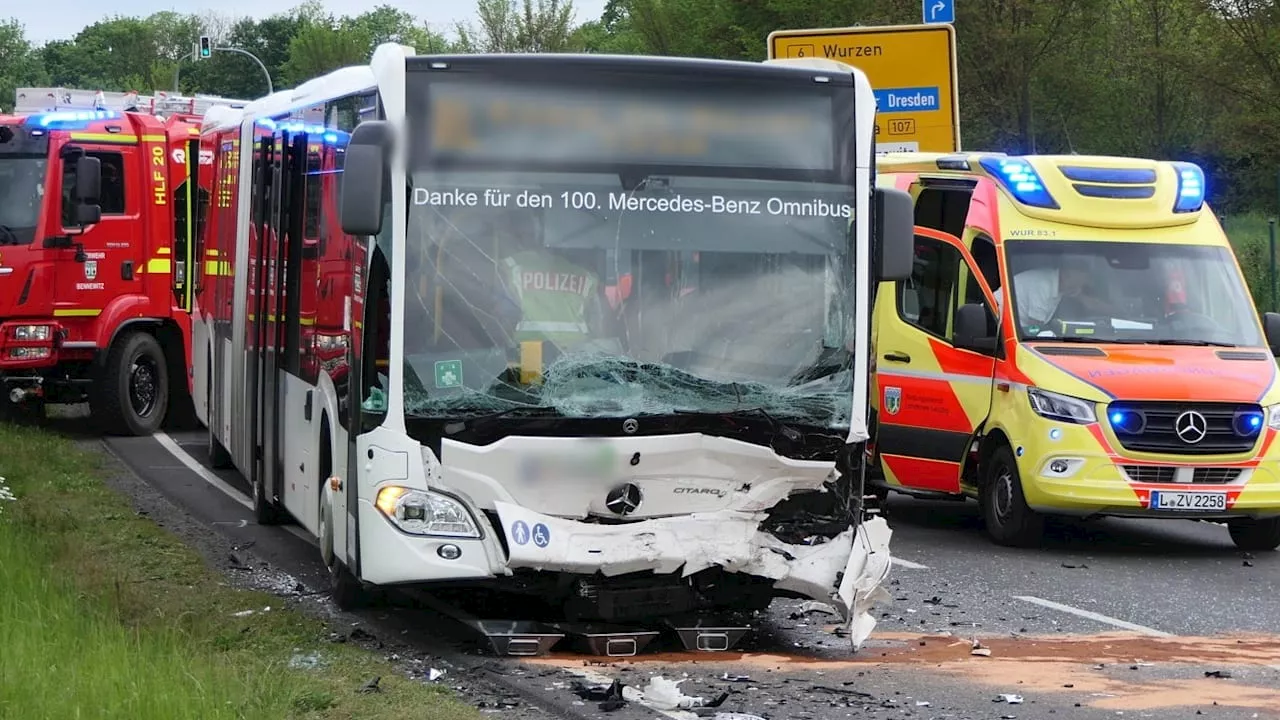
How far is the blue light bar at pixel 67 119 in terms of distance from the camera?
807 inches

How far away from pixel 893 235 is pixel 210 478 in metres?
9.46

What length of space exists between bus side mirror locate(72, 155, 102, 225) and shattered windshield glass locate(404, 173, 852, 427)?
11.2 meters

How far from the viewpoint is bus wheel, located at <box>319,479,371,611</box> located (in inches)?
426

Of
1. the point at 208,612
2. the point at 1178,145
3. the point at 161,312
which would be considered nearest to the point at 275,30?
the point at 1178,145

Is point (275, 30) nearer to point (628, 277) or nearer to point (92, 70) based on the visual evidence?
point (92, 70)

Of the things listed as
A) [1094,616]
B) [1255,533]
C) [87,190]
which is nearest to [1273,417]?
[1255,533]

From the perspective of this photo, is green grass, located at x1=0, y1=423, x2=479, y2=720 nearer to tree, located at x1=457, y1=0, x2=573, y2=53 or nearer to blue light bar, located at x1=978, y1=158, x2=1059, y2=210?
blue light bar, located at x1=978, y1=158, x2=1059, y2=210

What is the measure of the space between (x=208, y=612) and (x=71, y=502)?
17.6ft

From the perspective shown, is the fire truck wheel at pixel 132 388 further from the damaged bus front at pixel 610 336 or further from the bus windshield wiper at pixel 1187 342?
the damaged bus front at pixel 610 336

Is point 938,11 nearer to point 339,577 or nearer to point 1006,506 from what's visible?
point 1006,506

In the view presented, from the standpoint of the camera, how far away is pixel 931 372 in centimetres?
1543

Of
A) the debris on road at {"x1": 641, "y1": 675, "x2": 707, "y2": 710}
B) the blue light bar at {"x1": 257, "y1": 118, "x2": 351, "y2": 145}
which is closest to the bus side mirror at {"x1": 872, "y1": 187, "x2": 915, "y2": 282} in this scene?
the debris on road at {"x1": 641, "y1": 675, "x2": 707, "y2": 710}

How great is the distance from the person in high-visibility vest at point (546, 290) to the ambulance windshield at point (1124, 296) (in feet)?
19.0

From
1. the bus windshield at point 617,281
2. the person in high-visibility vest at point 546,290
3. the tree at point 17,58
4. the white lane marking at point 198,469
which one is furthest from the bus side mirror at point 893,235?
the tree at point 17,58
